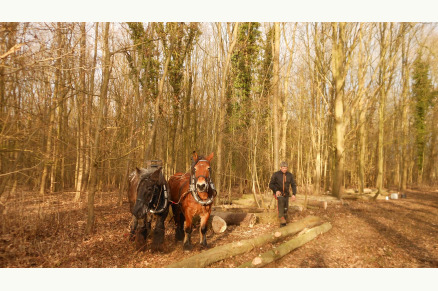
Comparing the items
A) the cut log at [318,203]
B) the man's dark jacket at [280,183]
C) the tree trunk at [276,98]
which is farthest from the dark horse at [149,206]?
the cut log at [318,203]

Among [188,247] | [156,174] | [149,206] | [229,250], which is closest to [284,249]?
[229,250]

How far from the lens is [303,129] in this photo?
71.7 feet

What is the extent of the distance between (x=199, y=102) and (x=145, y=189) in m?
17.7

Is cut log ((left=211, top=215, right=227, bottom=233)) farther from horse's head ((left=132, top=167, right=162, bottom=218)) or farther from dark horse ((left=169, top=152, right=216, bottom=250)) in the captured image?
horse's head ((left=132, top=167, right=162, bottom=218))

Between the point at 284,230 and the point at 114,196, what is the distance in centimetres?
1200

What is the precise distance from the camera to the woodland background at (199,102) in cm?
621

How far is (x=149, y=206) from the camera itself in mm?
5922

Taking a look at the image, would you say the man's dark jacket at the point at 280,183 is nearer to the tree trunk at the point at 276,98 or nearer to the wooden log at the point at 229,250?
the wooden log at the point at 229,250

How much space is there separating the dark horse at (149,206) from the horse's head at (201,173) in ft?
3.13

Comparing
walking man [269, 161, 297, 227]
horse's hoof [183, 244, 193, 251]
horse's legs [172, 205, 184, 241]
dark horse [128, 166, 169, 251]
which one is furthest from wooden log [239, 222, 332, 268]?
horse's legs [172, 205, 184, 241]

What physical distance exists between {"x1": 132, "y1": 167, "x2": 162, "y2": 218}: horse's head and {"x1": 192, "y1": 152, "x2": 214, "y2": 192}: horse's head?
96 centimetres

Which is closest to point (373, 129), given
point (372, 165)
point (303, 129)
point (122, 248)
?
point (372, 165)

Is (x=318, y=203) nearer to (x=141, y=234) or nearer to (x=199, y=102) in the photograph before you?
(x=141, y=234)

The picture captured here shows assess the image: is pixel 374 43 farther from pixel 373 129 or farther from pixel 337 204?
pixel 337 204
